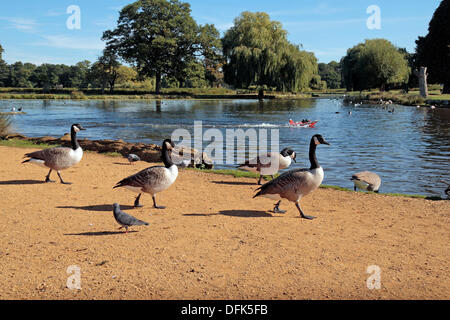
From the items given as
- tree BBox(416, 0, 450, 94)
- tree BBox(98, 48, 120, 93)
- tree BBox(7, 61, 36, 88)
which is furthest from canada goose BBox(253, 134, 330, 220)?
tree BBox(7, 61, 36, 88)

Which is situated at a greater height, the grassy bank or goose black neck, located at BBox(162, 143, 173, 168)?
the grassy bank

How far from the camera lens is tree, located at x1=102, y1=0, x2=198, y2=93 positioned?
91125mm

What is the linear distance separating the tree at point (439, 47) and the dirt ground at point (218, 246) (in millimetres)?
76350

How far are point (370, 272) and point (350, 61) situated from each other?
94957mm

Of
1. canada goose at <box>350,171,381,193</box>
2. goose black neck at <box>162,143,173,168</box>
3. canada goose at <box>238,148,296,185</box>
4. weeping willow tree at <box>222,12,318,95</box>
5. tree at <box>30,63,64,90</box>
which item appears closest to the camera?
goose black neck at <box>162,143,173,168</box>

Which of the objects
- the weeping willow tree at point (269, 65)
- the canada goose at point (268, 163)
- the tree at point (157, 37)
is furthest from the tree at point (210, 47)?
the canada goose at point (268, 163)

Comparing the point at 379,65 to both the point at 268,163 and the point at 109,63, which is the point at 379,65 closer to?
the point at 109,63

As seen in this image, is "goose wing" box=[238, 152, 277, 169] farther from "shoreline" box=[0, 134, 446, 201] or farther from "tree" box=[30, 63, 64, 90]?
"tree" box=[30, 63, 64, 90]

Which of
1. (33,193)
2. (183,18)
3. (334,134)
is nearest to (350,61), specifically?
(183,18)

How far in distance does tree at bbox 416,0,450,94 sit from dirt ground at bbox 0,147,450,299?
250 feet

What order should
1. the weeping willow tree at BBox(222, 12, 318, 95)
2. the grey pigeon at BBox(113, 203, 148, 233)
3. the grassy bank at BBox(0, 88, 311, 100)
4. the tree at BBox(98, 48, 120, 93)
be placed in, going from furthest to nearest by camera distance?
the tree at BBox(98, 48, 120, 93) → the grassy bank at BBox(0, 88, 311, 100) → the weeping willow tree at BBox(222, 12, 318, 95) → the grey pigeon at BBox(113, 203, 148, 233)

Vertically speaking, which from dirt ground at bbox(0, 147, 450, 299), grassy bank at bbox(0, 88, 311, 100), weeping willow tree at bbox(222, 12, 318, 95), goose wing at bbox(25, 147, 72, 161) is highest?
weeping willow tree at bbox(222, 12, 318, 95)

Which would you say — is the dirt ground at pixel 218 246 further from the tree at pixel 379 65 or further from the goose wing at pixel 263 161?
the tree at pixel 379 65
